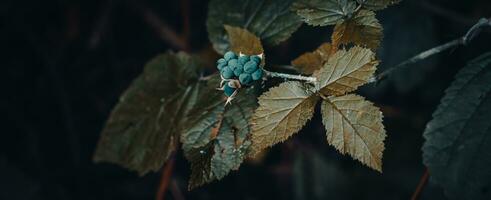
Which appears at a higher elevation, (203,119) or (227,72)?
(227,72)

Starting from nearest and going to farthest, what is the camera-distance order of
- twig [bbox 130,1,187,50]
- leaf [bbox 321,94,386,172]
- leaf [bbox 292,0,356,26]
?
leaf [bbox 321,94,386,172] < leaf [bbox 292,0,356,26] < twig [bbox 130,1,187,50]

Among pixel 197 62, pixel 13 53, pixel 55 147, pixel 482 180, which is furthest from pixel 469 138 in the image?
pixel 13 53

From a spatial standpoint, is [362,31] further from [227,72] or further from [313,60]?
[227,72]

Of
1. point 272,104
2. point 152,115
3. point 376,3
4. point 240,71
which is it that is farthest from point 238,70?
point 152,115

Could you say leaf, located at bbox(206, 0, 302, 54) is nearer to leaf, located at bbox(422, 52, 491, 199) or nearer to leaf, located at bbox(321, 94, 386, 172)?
leaf, located at bbox(321, 94, 386, 172)

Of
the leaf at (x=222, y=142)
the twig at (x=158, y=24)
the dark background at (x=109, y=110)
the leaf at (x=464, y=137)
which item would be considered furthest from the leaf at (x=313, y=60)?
the twig at (x=158, y=24)

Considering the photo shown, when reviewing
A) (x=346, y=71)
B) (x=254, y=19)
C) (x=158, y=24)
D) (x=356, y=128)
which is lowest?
(x=356, y=128)

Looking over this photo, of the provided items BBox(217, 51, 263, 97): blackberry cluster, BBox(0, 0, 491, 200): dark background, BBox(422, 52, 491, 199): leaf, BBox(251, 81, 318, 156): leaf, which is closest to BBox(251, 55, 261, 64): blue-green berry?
BBox(217, 51, 263, 97): blackberry cluster
